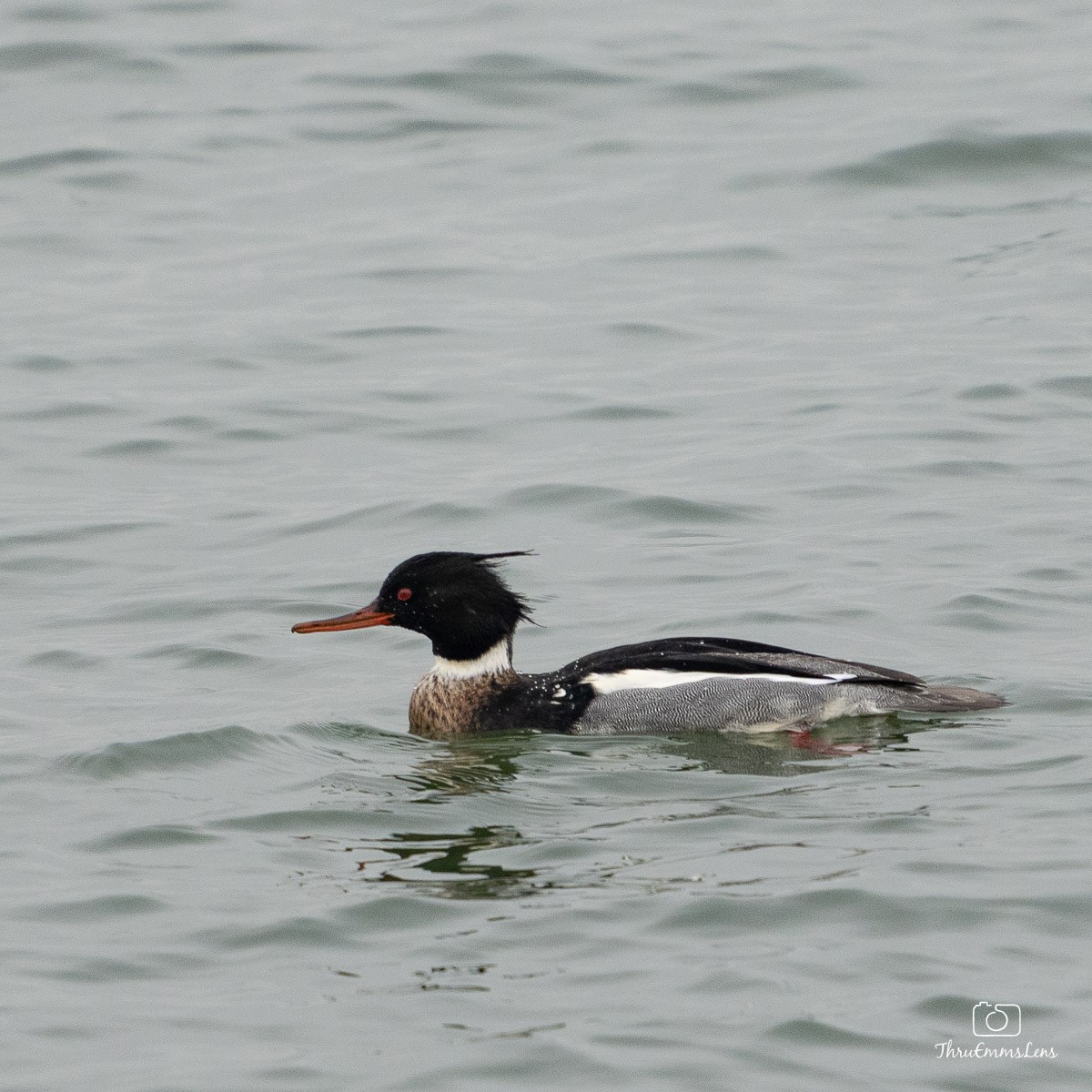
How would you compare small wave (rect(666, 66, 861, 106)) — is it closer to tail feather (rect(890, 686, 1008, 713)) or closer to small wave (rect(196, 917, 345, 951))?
tail feather (rect(890, 686, 1008, 713))

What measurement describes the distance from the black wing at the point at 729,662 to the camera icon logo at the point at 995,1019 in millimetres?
3247

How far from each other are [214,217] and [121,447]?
5524 mm

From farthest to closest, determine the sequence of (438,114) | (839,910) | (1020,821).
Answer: (438,114), (1020,821), (839,910)

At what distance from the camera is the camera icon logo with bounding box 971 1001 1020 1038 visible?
22.1 feet

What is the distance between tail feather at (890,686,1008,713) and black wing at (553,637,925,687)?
6 cm

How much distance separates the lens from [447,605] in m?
10.7

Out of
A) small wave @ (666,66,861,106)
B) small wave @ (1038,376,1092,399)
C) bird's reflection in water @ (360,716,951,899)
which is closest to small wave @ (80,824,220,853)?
bird's reflection in water @ (360,716,951,899)

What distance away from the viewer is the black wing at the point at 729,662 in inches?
394

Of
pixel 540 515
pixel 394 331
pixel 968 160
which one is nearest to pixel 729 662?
pixel 540 515

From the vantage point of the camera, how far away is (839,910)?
757 centimetres

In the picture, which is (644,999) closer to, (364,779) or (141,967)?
(141,967)

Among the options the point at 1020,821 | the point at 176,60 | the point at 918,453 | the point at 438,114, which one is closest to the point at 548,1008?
the point at 1020,821

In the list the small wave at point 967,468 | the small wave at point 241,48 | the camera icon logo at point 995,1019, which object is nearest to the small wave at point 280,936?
the camera icon logo at point 995,1019

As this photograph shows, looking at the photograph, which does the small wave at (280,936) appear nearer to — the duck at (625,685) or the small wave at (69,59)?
the duck at (625,685)
